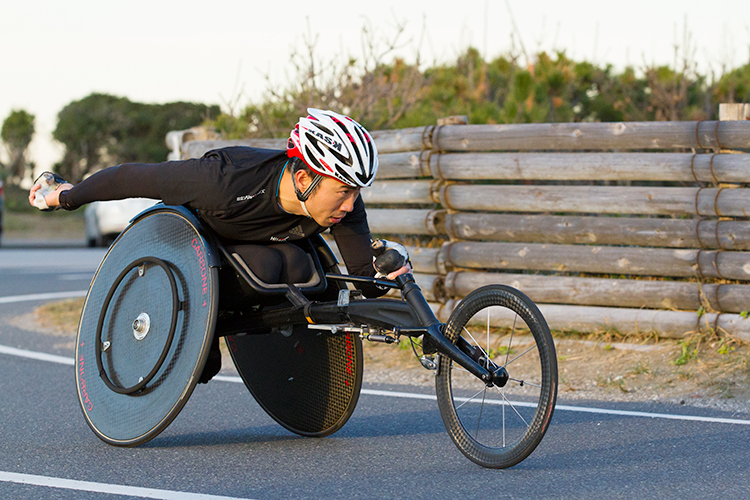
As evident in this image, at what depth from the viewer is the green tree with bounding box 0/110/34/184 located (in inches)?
1534

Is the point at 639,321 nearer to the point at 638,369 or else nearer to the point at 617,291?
the point at 617,291

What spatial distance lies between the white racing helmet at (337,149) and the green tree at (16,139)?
37.3 m

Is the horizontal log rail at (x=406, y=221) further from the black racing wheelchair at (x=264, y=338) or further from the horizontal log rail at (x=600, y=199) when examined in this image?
the black racing wheelchair at (x=264, y=338)

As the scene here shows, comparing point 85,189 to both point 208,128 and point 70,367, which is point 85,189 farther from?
point 208,128

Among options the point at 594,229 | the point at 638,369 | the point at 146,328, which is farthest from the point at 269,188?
the point at 594,229

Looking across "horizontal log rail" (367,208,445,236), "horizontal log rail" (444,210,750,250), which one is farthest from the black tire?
"horizontal log rail" (367,208,445,236)

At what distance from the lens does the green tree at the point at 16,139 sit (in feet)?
128

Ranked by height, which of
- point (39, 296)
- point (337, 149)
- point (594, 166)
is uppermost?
point (337, 149)

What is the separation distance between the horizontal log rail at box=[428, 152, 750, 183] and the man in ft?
10.8

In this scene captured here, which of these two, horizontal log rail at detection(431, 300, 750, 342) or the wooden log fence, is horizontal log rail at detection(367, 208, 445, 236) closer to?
the wooden log fence

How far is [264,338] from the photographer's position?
5242mm

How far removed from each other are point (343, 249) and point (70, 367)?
3.36 meters

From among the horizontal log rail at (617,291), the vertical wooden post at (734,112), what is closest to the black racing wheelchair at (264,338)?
the horizontal log rail at (617,291)

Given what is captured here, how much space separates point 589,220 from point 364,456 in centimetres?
358
